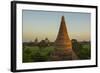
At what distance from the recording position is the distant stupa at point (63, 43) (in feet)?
5.27

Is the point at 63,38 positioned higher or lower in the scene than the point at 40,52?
higher

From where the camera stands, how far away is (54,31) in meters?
1.60

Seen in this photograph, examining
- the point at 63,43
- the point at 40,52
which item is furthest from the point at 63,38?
the point at 40,52

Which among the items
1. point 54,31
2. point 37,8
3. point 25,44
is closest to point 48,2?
point 37,8

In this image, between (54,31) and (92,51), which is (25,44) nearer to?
(54,31)

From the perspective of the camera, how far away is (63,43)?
162 centimetres

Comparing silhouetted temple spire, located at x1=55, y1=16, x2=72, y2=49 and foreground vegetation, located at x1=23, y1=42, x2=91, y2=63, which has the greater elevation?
silhouetted temple spire, located at x1=55, y1=16, x2=72, y2=49

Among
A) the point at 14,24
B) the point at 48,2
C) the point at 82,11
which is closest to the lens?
the point at 14,24

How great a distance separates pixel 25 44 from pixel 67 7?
42 cm

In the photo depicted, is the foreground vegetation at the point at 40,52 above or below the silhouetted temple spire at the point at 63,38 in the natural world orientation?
below

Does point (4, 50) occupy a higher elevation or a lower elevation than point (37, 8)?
lower

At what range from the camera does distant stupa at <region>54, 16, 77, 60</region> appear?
1.61 meters

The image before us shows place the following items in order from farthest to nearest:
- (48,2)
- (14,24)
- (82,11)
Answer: (82,11)
(48,2)
(14,24)

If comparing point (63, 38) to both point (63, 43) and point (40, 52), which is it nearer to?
point (63, 43)
